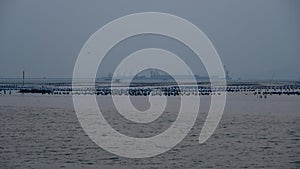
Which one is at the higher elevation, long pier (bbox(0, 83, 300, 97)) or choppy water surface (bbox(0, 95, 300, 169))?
long pier (bbox(0, 83, 300, 97))

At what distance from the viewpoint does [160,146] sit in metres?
16.1

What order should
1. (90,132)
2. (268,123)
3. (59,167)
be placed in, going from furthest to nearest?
(268,123) < (90,132) < (59,167)

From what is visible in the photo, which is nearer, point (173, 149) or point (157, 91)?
point (173, 149)

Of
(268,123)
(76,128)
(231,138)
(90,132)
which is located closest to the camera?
(231,138)

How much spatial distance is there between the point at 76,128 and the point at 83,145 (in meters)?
5.44

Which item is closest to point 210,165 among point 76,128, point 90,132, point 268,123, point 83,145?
→ point 83,145

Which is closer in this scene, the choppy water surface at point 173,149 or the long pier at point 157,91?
the choppy water surface at point 173,149

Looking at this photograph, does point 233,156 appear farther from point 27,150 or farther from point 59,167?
point 27,150

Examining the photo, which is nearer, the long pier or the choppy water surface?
the choppy water surface

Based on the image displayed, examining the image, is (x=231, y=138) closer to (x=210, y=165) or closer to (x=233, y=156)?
(x=233, y=156)

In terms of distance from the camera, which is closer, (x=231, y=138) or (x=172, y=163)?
(x=172, y=163)

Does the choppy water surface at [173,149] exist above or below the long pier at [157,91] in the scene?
below

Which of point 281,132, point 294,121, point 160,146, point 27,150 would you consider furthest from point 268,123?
point 27,150

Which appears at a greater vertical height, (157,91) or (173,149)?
(157,91)
